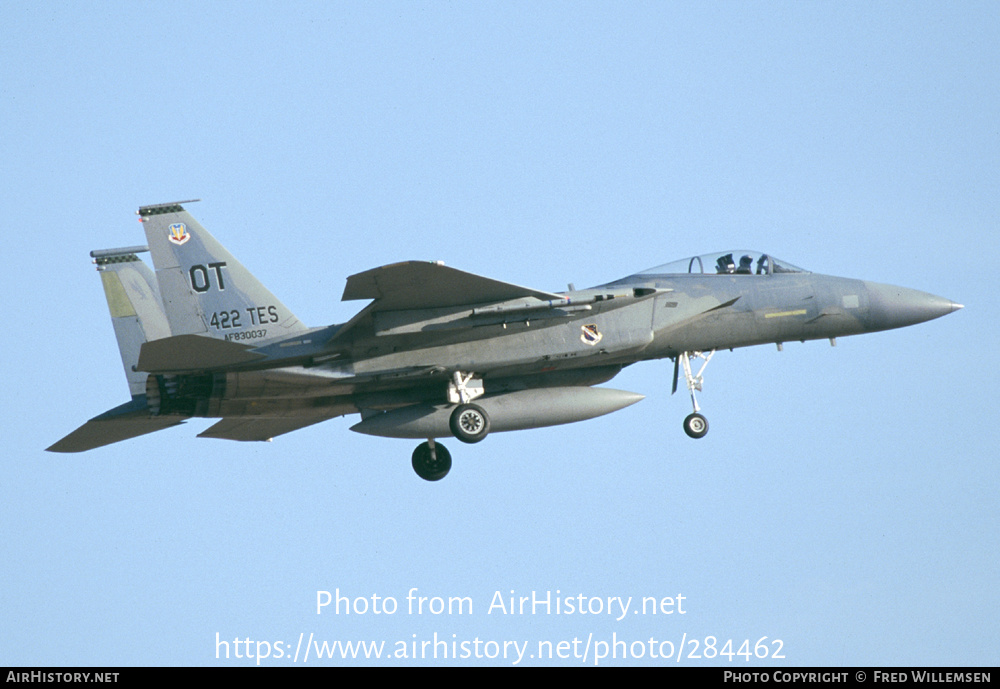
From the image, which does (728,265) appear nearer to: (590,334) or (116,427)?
(590,334)

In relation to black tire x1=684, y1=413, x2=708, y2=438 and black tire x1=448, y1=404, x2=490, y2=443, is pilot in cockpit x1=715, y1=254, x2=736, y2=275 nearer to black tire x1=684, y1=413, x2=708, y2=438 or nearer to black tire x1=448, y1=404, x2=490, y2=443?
black tire x1=684, y1=413, x2=708, y2=438

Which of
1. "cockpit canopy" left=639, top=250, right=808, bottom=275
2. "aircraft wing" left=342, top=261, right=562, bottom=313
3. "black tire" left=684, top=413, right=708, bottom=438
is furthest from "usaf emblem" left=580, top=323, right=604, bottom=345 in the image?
"black tire" left=684, top=413, right=708, bottom=438

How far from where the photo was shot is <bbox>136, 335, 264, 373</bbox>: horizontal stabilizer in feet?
55.2

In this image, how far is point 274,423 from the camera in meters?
21.8

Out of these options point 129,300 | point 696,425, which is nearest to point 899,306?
point 696,425

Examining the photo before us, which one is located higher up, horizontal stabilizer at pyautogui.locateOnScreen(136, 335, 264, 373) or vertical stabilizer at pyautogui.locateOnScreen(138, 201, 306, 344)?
vertical stabilizer at pyautogui.locateOnScreen(138, 201, 306, 344)

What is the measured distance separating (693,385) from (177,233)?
8097 mm

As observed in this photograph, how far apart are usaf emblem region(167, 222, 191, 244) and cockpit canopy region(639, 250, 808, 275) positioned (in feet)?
22.8

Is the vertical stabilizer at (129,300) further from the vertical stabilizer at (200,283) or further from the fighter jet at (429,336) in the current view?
the vertical stabilizer at (200,283)

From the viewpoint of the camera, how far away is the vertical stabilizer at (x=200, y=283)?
17.8m
